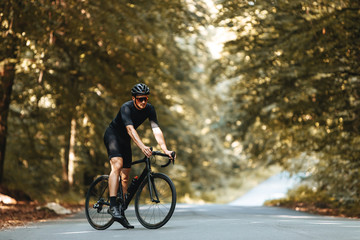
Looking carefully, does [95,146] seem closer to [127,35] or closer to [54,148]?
[54,148]

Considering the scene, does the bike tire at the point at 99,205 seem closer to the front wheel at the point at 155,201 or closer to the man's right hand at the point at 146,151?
the front wheel at the point at 155,201

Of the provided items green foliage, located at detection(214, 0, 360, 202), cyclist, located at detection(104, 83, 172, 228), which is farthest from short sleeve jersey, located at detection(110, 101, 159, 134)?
green foliage, located at detection(214, 0, 360, 202)

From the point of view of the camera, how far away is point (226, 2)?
12359 mm

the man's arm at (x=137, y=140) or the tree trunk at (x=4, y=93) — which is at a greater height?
the tree trunk at (x=4, y=93)

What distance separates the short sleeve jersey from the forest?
14.2ft

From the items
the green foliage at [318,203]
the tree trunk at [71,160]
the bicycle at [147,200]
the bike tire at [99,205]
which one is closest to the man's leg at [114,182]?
the bicycle at [147,200]

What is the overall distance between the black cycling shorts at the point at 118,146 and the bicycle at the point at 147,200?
20 cm

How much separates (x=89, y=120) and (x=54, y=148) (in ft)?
5.76

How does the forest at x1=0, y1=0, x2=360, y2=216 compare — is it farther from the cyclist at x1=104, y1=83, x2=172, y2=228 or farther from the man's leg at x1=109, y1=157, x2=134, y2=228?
the man's leg at x1=109, y1=157, x2=134, y2=228

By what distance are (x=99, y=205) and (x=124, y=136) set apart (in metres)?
1.27

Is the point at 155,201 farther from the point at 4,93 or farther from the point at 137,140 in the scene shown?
the point at 4,93

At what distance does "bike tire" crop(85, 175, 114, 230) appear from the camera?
8445mm

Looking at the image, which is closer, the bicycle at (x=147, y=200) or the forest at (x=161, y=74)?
the bicycle at (x=147, y=200)

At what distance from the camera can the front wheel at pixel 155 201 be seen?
779cm
